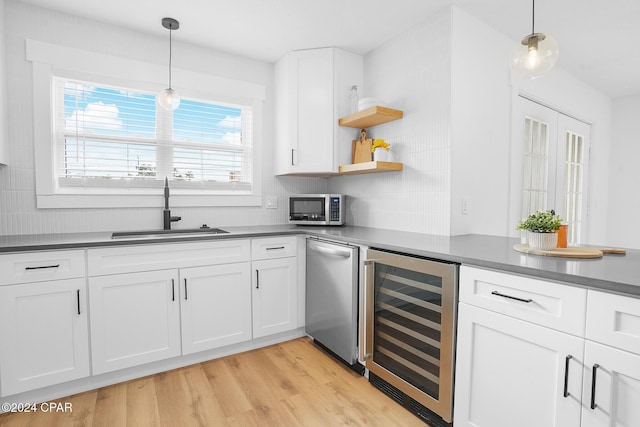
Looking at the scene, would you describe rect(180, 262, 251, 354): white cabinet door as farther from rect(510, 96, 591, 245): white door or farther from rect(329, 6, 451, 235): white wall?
rect(510, 96, 591, 245): white door

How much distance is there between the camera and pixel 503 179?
2.55 metres

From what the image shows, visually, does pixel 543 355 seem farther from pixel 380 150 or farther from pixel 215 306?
pixel 215 306

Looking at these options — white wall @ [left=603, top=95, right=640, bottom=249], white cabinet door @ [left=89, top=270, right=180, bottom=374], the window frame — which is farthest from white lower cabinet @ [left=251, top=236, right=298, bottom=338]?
white wall @ [left=603, top=95, right=640, bottom=249]

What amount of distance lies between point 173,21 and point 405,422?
115 inches

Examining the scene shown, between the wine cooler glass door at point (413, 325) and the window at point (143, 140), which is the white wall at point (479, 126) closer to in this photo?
the wine cooler glass door at point (413, 325)

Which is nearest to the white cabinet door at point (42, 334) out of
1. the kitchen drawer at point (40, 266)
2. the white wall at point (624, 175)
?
the kitchen drawer at point (40, 266)

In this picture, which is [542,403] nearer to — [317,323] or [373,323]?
[373,323]

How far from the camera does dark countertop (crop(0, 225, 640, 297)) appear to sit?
109 cm

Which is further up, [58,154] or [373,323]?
[58,154]

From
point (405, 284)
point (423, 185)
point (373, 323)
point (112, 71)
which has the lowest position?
point (373, 323)

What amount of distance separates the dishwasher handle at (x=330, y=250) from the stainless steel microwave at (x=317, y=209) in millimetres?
361

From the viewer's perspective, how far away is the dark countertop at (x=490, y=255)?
1.09 metres

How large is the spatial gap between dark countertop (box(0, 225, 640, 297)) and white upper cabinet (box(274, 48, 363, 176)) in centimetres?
72

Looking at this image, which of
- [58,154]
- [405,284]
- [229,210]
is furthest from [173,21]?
[405,284]
